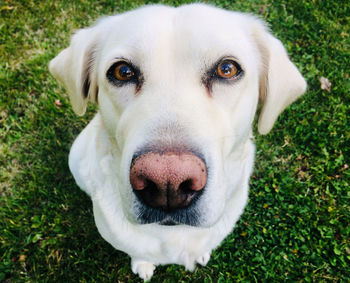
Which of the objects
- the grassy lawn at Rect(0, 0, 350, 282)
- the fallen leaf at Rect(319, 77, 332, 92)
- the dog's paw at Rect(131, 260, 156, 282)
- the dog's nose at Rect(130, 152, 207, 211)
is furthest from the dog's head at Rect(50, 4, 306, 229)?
the fallen leaf at Rect(319, 77, 332, 92)

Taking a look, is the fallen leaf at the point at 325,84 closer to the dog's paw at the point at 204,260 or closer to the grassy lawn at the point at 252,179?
the grassy lawn at the point at 252,179

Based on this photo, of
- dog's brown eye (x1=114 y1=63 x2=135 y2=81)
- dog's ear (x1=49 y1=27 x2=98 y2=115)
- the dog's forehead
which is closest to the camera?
the dog's forehead

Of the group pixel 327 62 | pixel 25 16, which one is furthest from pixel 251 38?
pixel 25 16

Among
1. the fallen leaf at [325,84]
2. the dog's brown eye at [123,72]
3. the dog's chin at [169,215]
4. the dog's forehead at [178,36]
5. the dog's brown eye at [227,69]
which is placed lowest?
the fallen leaf at [325,84]

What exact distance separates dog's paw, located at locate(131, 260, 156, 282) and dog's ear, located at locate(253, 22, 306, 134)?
209 centimetres

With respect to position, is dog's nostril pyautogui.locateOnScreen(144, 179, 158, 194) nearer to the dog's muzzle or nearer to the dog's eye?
the dog's muzzle

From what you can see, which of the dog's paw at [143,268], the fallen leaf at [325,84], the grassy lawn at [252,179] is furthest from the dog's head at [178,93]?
the fallen leaf at [325,84]

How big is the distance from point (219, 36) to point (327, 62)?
3.49 meters

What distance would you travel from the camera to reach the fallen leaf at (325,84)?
15.2ft

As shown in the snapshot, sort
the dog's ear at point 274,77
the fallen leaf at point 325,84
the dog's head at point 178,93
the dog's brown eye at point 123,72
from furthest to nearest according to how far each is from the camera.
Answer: the fallen leaf at point 325,84 → the dog's ear at point 274,77 → the dog's brown eye at point 123,72 → the dog's head at point 178,93

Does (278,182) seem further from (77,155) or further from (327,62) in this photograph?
(77,155)

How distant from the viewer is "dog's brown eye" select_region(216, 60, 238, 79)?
210 centimetres

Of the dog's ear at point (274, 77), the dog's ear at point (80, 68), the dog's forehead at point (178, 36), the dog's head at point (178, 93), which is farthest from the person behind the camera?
the dog's ear at point (80, 68)

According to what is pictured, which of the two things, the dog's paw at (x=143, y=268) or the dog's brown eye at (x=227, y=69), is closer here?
the dog's brown eye at (x=227, y=69)
